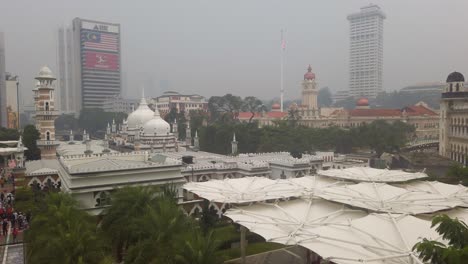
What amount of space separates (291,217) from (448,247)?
31.9 ft

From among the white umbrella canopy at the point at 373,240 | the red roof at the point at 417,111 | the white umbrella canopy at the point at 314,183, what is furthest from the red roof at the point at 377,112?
the white umbrella canopy at the point at 373,240

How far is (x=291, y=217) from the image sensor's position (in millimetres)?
20375

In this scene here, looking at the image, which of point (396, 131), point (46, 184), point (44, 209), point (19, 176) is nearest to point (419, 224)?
point (44, 209)

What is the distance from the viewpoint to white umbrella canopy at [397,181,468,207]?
2400cm

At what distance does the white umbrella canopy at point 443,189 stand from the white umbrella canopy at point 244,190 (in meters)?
7.94

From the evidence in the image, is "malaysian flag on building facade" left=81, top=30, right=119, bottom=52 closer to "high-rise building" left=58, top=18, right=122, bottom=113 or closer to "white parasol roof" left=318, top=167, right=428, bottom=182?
"high-rise building" left=58, top=18, right=122, bottom=113

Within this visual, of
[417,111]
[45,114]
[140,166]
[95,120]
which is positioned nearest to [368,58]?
[417,111]

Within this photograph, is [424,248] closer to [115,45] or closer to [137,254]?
[137,254]

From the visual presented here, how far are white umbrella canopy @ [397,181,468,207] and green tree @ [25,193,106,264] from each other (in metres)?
19.2

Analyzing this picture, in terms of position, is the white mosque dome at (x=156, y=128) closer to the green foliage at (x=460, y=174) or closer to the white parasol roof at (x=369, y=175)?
the white parasol roof at (x=369, y=175)

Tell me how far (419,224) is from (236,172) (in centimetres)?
2756

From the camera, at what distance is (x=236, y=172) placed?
44.1m

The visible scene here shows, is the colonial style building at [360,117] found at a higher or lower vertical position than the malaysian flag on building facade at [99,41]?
lower

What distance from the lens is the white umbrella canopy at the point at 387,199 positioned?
21672mm
